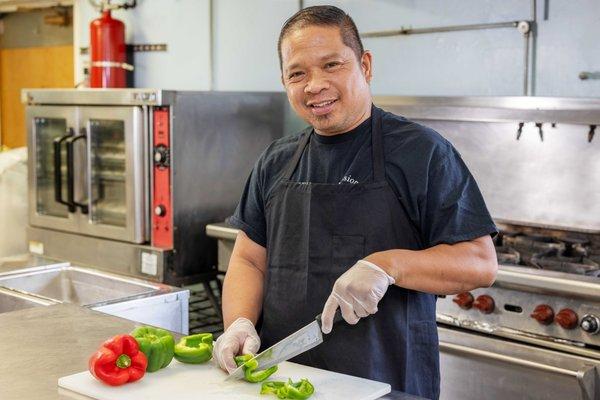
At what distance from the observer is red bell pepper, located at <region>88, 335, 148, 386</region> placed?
1.83m

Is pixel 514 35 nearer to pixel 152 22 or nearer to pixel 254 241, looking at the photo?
pixel 254 241

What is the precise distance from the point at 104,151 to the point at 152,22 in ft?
3.97

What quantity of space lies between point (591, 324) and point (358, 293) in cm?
140

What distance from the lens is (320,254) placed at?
2.16 meters

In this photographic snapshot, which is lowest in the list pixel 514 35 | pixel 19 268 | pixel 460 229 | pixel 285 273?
pixel 19 268

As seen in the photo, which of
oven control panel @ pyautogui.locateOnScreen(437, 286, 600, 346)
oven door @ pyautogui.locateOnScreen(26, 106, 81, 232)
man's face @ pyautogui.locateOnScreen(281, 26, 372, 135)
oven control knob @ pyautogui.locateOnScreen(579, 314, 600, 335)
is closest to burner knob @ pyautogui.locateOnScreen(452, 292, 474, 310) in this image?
oven control panel @ pyautogui.locateOnScreen(437, 286, 600, 346)

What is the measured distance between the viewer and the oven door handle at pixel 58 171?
182 inches

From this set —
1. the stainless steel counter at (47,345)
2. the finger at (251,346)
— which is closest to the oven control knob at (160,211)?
the stainless steel counter at (47,345)

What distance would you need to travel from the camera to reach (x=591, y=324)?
9.71 ft

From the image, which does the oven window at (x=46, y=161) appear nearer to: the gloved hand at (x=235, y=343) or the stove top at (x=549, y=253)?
the stove top at (x=549, y=253)

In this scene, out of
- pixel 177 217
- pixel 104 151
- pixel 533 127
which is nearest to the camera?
pixel 533 127

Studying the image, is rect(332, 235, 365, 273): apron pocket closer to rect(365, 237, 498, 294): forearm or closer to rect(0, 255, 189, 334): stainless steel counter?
rect(365, 237, 498, 294): forearm

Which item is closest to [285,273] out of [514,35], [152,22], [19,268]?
[19,268]

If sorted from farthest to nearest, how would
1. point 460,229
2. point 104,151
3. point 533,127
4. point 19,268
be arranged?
point 104,151
point 533,127
point 19,268
point 460,229
